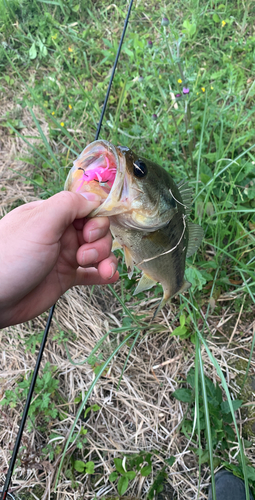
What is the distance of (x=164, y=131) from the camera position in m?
2.30

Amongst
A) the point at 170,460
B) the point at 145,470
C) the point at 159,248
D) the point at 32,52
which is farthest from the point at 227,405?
the point at 32,52

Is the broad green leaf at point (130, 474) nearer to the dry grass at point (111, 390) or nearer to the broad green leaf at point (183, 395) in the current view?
the dry grass at point (111, 390)

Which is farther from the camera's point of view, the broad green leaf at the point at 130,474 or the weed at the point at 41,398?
the weed at the point at 41,398

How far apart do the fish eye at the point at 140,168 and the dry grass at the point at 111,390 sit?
129 centimetres

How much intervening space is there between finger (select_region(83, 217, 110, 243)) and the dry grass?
116cm

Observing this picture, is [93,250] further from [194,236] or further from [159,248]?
[194,236]

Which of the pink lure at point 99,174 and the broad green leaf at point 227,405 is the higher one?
the pink lure at point 99,174

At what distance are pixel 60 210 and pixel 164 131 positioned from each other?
1.54m

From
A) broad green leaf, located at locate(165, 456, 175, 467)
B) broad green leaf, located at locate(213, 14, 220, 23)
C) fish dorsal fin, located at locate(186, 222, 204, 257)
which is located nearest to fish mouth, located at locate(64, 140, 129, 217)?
fish dorsal fin, located at locate(186, 222, 204, 257)

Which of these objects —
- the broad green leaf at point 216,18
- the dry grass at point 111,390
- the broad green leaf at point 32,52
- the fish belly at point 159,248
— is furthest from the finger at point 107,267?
the broad green leaf at point 32,52

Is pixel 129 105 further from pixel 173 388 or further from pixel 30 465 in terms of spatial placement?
pixel 30 465

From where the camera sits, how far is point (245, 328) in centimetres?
216

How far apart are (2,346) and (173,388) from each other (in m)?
1.38

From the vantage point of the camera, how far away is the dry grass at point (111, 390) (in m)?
1.95
